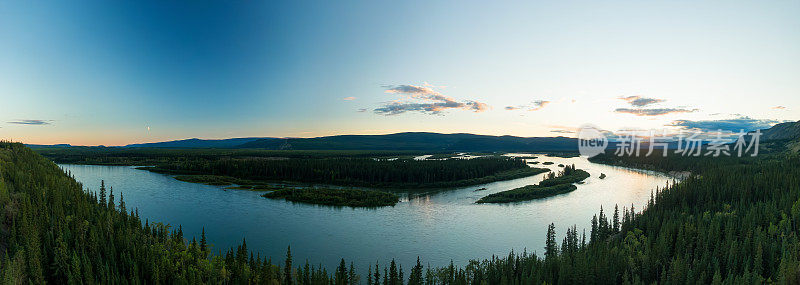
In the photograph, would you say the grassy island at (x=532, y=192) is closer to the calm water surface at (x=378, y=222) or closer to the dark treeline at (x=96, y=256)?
the calm water surface at (x=378, y=222)

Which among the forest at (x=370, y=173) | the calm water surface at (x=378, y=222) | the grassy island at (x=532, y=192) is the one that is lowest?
the calm water surface at (x=378, y=222)

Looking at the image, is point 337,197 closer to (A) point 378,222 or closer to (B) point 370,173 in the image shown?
(A) point 378,222

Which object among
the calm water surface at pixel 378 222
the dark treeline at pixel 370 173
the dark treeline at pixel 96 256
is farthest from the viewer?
the dark treeline at pixel 370 173

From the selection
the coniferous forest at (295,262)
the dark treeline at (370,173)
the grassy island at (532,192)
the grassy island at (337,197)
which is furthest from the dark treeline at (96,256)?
the dark treeline at (370,173)

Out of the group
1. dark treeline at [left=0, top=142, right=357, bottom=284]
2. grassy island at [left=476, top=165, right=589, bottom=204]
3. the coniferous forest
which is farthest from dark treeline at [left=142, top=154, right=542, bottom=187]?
dark treeline at [left=0, top=142, right=357, bottom=284]

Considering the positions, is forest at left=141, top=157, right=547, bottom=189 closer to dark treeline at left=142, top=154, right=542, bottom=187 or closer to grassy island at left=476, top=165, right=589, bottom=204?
dark treeline at left=142, top=154, right=542, bottom=187

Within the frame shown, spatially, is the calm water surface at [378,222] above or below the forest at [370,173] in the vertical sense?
below

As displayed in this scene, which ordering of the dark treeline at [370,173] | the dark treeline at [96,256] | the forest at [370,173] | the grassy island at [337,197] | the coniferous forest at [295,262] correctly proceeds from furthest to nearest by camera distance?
the dark treeline at [370,173] < the forest at [370,173] < the grassy island at [337,197] < the coniferous forest at [295,262] < the dark treeline at [96,256]
